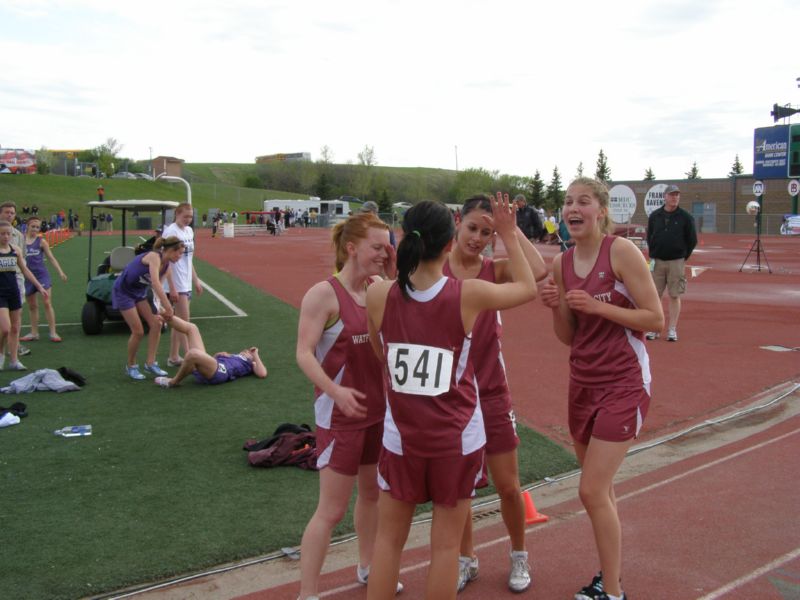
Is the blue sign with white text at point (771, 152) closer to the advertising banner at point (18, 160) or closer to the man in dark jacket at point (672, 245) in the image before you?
the man in dark jacket at point (672, 245)

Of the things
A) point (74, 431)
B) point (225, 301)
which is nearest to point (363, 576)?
point (74, 431)

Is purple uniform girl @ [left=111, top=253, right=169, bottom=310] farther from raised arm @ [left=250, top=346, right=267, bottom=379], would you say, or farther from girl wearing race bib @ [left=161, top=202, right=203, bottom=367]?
raised arm @ [left=250, top=346, right=267, bottom=379]

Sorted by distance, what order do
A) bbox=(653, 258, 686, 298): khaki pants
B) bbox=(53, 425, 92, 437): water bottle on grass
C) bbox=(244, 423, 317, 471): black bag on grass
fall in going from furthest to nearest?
bbox=(653, 258, 686, 298): khaki pants → bbox=(53, 425, 92, 437): water bottle on grass → bbox=(244, 423, 317, 471): black bag on grass

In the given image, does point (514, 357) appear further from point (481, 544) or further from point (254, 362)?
point (481, 544)

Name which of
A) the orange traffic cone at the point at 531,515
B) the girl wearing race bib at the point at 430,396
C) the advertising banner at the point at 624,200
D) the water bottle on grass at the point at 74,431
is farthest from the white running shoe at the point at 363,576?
the advertising banner at the point at 624,200

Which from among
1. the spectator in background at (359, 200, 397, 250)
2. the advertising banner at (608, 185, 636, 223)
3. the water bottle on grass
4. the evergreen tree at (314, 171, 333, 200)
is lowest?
the water bottle on grass

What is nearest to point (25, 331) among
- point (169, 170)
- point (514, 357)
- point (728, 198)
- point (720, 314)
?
point (514, 357)

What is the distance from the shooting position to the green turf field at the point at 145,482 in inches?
161

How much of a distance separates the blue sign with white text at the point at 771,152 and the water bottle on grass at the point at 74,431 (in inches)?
1897

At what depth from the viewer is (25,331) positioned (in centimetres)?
1209

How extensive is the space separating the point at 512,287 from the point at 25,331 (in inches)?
446

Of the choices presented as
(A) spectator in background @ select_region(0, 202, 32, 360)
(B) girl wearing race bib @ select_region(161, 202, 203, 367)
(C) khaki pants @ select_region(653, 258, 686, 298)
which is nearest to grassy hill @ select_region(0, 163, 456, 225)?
(C) khaki pants @ select_region(653, 258, 686, 298)

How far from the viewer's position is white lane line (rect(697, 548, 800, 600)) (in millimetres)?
3779

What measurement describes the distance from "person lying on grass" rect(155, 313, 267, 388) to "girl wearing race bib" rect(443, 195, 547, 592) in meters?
4.80
